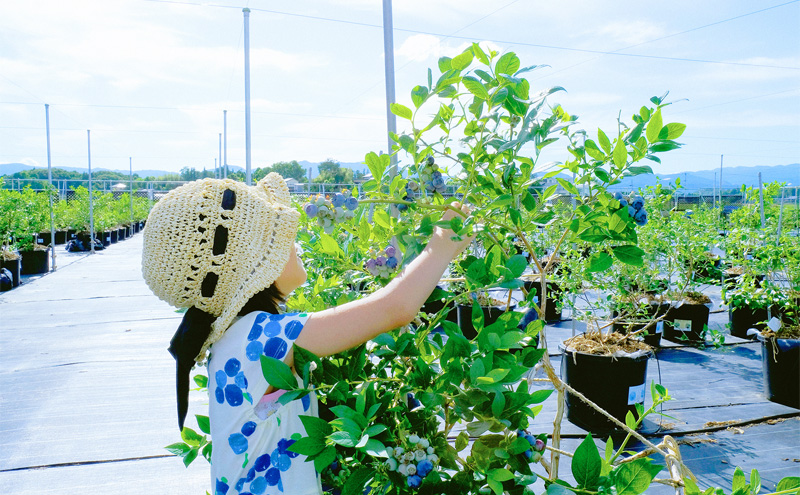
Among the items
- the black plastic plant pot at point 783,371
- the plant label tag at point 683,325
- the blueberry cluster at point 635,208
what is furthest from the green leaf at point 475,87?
the plant label tag at point 683,325

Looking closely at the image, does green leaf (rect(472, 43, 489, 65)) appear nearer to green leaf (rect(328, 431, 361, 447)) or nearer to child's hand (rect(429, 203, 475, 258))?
child's hand (rect(429, 203, 475, 258))

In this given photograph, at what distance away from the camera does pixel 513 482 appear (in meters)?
0.73

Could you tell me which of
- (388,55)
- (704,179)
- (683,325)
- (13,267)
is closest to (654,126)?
(388,55)

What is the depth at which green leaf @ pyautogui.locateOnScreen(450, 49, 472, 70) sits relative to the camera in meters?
0.77

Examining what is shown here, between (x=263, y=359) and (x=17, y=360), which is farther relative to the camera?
(x=17, y=360)

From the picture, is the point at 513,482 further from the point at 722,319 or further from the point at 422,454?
the point at 722,319

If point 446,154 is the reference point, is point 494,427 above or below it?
below

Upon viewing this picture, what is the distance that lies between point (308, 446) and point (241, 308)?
1.00 ft

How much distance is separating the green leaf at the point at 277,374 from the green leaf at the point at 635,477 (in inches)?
15.4

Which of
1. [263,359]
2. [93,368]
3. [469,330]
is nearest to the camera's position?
[263,359]

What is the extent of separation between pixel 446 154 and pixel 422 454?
433 mm

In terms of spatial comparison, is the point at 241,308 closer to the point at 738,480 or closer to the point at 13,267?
the point at 738,480

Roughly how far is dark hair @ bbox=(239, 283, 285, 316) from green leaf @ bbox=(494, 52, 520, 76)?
507mm

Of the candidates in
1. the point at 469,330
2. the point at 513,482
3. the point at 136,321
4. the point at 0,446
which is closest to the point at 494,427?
the point at 513,482
